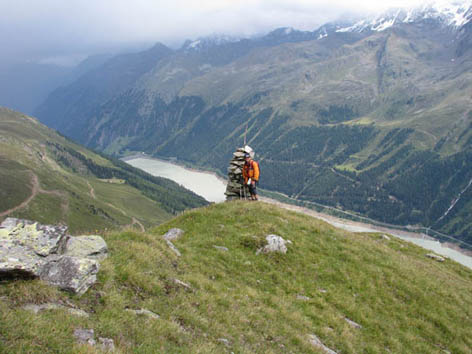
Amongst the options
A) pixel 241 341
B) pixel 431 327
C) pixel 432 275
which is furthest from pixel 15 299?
pixel 432 275

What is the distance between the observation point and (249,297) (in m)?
15.1

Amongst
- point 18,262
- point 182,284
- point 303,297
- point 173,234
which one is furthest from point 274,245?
point 18,262

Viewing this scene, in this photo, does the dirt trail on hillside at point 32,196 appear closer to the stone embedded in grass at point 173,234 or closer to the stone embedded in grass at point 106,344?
the stone embedded in grass at point 173,234

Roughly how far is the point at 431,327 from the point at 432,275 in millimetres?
7409

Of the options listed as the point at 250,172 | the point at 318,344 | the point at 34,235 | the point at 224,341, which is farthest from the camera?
the point at 250,172

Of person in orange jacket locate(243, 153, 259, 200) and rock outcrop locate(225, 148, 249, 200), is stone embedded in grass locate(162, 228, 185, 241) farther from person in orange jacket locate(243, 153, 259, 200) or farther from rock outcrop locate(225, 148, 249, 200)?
rock outcrop locate(225, 148, 249, 200)

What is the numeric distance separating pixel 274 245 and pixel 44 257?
13.7 metres

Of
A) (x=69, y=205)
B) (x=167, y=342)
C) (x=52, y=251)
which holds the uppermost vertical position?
(x=52, y=251)

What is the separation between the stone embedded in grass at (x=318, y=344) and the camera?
13.0m

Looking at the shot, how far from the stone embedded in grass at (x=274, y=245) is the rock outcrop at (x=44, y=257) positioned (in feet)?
36.5

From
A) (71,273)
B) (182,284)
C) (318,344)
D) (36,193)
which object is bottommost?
(36,193)

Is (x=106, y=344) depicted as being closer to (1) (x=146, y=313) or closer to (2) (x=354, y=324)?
(1) (x=146, y=313)

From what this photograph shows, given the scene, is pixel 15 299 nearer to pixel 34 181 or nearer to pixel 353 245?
pixel 353 245

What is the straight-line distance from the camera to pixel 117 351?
791 centimetres
